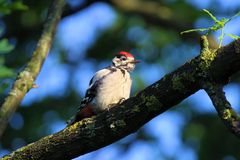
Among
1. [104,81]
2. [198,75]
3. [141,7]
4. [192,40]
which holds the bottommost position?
[198,75]

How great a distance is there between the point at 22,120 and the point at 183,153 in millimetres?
2827

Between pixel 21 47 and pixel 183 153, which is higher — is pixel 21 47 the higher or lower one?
the higher one

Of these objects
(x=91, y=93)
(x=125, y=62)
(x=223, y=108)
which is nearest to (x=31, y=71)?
(x=91, y=93)

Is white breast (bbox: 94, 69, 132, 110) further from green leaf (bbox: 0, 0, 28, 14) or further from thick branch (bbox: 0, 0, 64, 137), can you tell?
green leaf (bbox: 0, 0, 28, 14)

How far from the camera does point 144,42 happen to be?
11.5 meters

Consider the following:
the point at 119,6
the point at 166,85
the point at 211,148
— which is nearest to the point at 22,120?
the point at 119,6

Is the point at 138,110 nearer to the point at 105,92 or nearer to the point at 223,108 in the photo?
the point at 223,108

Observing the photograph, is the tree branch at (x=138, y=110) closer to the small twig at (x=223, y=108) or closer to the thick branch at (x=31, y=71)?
the small twig at (x=223, y=108)

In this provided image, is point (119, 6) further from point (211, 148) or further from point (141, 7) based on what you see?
point (211, 148)

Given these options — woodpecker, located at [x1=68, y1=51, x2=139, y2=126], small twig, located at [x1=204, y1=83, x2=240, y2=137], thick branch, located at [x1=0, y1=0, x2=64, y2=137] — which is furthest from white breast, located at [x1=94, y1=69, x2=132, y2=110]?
small twig, located at [x1=204, y1=83, x2=240, y2=137]

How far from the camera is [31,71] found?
543 cm

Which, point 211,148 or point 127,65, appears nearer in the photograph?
point 127,65

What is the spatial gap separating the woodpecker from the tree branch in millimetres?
657

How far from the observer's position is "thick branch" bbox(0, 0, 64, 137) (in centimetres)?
507
